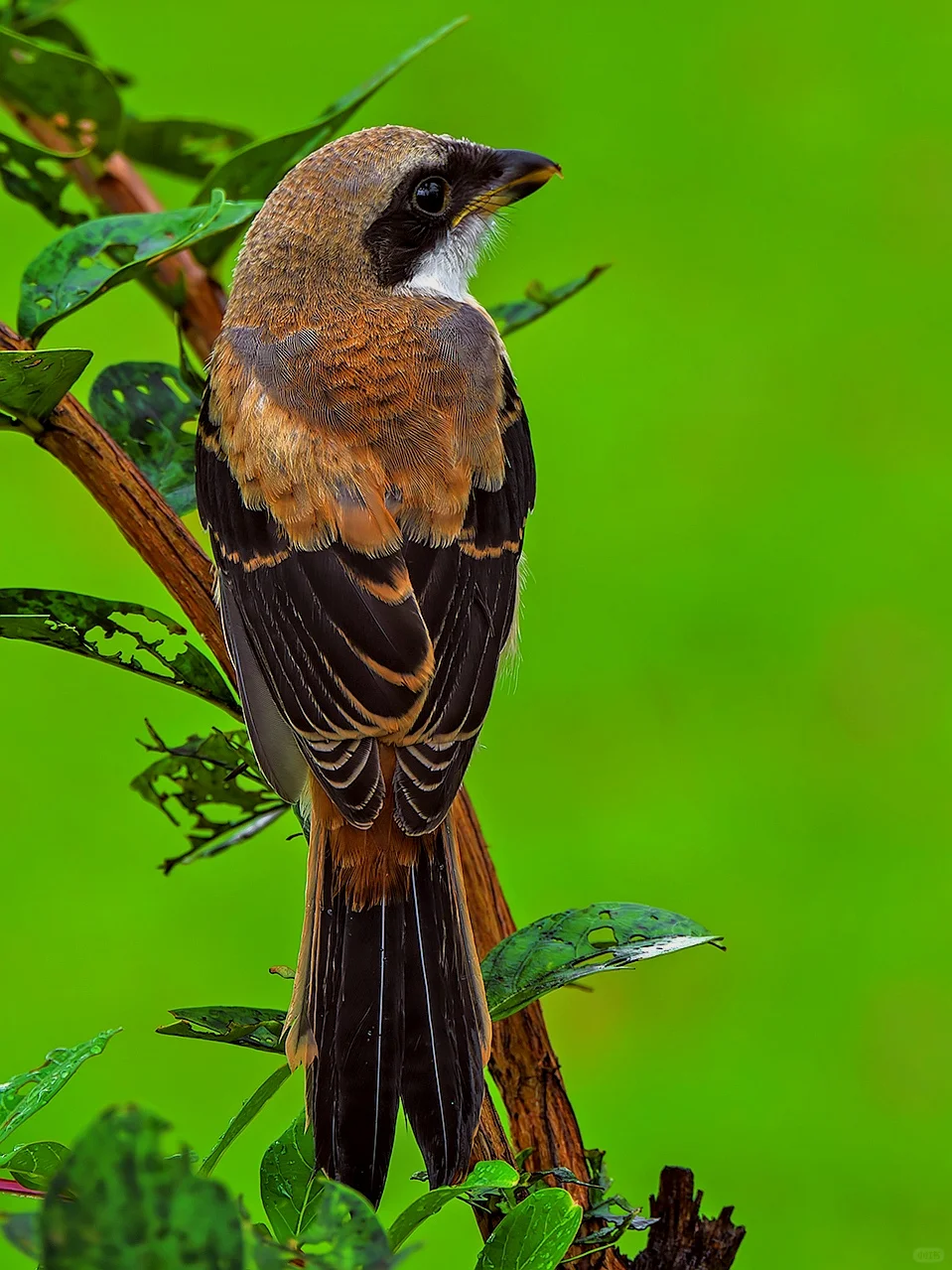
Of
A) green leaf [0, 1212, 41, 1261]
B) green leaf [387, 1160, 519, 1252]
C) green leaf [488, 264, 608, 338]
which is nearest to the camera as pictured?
green leaf [0, 1212, 41, 1261]

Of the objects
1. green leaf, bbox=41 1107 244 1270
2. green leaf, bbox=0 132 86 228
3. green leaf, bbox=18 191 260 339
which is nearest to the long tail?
green leaf, bbox=41 1107 244 1270

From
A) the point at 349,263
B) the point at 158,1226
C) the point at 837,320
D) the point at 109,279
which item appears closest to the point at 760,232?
the point at 837,320

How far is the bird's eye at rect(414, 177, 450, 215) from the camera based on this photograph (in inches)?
107

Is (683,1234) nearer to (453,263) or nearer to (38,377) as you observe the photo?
(38,377)

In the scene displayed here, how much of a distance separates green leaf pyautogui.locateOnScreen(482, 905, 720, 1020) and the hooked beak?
5.12 feet

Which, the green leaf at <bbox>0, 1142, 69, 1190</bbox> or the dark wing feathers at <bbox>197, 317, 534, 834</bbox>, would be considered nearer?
the green leaf at <bbox>0, 1142, 69, 1190</bbox>

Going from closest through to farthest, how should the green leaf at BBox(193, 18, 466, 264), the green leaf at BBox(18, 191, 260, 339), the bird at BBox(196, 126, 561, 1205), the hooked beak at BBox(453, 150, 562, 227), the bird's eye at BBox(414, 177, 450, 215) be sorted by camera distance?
the bird at BBox(196, 126, 561, 1205) < the green leaf at BBox(18, 191, 260, 339) < the green leaf at BBox(193, 18, 466, 264) < the bird's eye at BBox(414, 177, 450, 215) < the hooked beak at BBox(453, 150, 562, 227)

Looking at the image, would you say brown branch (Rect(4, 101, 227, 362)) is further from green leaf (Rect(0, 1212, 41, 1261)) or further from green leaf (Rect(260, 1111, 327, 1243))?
green leaf (Rect(0, 1212, 41, 1261))

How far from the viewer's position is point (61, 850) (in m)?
5.93

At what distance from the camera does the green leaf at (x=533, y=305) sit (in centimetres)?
224

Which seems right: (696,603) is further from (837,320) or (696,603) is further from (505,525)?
(505,525)

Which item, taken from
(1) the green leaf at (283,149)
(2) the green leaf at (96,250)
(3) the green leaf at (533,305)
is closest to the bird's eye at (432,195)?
(3) the green leaf at (533,305)

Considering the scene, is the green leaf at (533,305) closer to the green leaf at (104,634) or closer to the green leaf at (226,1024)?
the green leaf at (104,634)

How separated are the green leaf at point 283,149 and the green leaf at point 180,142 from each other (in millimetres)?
259
